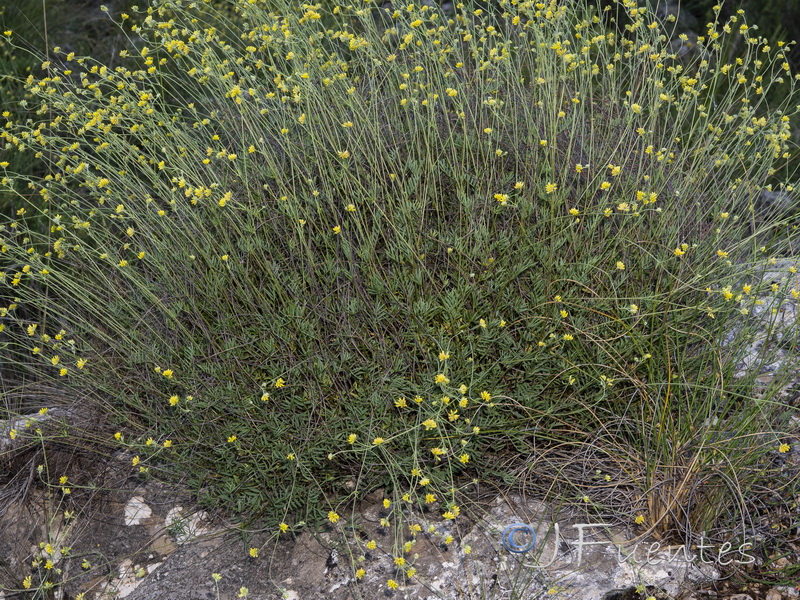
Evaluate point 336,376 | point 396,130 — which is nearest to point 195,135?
point 396,130

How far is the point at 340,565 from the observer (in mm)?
2324

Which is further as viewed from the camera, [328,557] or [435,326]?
[435,326]

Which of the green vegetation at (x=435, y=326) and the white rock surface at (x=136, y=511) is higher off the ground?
the green vegetation at (x=435, y=326)

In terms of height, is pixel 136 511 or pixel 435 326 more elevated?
pixel 435 326

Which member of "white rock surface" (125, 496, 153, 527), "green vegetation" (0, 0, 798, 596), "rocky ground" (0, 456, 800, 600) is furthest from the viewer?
"white rock surface" (125, 496, 153, 527)

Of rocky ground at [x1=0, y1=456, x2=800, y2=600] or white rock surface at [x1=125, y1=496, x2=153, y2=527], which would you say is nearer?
rocky ground at [x1=0, y1=456, x2=800, y2=600]

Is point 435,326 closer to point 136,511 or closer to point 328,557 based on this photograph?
point 328,557

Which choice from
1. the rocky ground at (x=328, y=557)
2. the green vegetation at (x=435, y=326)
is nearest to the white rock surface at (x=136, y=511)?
the rocky ground at (x=328, y=557)

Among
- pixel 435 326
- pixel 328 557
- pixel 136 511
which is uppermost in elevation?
pixel 435 326

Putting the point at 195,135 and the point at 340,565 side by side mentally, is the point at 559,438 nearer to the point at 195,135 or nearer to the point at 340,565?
the point at 340,565

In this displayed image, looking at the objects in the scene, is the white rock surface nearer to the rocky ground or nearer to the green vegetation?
the rocky ground

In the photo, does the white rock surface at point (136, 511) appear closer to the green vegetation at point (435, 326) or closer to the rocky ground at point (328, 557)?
the rocky ground at point (328, 557)

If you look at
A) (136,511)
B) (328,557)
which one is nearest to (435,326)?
(328,557)

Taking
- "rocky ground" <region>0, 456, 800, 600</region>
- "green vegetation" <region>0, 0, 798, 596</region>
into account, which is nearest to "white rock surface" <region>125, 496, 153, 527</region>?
"rocky ground" <region>0, 456, 800, 600</region>
